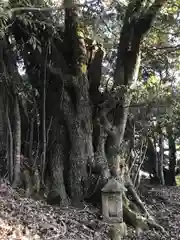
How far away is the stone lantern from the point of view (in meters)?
5.13

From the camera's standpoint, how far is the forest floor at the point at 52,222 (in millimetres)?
3889

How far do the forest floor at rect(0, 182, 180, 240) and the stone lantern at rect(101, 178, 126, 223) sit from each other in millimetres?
175

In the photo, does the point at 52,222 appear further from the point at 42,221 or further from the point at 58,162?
the point at 58,162

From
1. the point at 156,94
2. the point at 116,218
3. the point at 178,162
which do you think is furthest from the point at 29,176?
the point at 178,162

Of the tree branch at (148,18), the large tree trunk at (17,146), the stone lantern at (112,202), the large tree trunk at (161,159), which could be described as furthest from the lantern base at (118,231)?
the large tree trunk at (161,159)

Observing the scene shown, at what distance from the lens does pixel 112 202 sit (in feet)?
17.1


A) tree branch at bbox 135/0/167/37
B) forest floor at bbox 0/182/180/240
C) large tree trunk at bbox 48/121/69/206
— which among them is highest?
tree branch at bbox 135/0/167/37

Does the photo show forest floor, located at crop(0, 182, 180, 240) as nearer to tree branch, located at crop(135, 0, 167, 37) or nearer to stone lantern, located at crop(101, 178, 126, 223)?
stone lantern, located at crop(101, 178, 126, 223)

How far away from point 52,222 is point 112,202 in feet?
3.68

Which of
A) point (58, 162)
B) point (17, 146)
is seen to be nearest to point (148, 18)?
point (58, 162)

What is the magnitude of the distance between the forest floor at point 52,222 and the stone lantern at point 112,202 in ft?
0.57

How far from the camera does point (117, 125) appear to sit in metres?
6.45

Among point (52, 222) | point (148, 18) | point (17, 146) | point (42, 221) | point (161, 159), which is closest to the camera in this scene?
point (42, 221)

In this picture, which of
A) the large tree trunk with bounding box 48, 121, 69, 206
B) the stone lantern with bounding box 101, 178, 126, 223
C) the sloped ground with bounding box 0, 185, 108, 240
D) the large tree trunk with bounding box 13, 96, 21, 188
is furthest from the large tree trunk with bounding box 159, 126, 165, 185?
the large tree trunk with bounding box 13, 96, 21, 188
